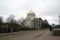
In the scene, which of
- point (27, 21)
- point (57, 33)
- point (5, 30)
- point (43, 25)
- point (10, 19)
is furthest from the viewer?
point (27, 21)

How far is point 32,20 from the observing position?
248 ft

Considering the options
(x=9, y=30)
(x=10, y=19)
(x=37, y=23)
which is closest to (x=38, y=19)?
(x=37, y=23)

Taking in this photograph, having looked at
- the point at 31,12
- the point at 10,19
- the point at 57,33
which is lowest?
the point at 57,33

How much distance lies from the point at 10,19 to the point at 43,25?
2793 cm

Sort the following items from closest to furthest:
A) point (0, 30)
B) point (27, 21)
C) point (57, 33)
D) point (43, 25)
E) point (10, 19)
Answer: point (57, 33)
point (0, 30)
point (10, 19)
point (43, 25)
point (27, 21)

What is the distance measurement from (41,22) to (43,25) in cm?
243

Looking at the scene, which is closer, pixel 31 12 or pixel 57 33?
pixel 57 33

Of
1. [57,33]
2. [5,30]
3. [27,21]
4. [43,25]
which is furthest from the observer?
[27,21]

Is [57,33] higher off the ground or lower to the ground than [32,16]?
lower

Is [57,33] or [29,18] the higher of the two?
[29,18]

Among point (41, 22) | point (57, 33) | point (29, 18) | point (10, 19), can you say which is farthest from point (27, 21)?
point (57, 33)

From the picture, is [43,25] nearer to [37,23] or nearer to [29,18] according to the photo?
[37,23]

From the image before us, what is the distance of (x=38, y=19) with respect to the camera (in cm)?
7469

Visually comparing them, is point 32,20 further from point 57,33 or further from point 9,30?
point 57,33
